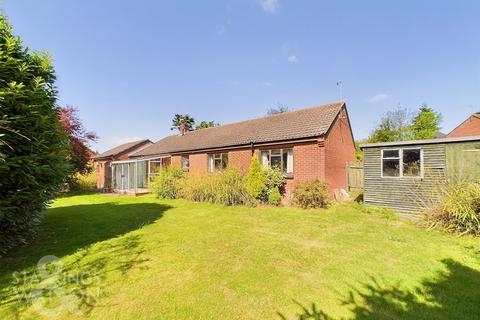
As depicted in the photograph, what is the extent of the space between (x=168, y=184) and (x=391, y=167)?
A: 41.1 feet

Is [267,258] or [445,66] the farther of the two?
[445,66]

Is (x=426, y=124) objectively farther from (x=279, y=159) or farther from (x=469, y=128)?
(x=279, y=159)

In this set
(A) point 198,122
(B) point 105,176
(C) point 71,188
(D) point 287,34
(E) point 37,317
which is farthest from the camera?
(A) point 198,122

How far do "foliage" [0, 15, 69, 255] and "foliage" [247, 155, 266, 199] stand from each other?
827 centimetres

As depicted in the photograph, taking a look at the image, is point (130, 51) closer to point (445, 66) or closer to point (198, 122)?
point (445, 66)

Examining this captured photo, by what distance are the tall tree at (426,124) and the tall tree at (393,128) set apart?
880 mm

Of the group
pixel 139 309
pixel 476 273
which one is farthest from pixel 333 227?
pixel 139 309

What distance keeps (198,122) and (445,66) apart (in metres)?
35.8

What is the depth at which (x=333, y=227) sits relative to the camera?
25.6 feet

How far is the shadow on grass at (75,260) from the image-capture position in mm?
3596

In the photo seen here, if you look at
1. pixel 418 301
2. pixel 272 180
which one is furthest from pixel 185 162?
pixel 418 301

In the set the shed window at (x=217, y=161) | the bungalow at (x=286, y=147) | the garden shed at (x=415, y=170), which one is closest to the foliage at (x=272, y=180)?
the bungalow at (x=286, y=147)

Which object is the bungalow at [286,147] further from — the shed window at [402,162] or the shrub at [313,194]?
the shed window at [402,162]

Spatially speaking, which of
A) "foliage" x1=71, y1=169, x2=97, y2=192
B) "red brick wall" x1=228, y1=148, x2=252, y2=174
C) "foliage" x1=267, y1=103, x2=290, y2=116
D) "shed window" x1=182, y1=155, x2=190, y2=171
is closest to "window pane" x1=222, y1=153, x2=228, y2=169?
"red brick wall" x1=228, y1=148, x2=252, y2=174
